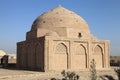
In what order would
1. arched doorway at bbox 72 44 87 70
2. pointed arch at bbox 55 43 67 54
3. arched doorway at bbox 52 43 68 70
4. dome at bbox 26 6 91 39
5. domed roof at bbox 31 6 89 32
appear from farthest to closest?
1. domed roof at bbox 31 6 89 32
2. dome at bbox 26 6 91 39
3. arched doorway at bbox 72 44 87 70
4. pointed arch at bbox 55 43 67 54
5. arched doorway at bbox 52 43 68 70

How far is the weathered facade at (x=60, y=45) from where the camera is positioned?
24359 millimetres

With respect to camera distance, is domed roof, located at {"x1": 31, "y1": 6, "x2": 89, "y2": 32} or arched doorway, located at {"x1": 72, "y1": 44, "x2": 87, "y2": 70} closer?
arched doorway, located at {"x1": 72, "y1": 44, "x2": 87, "y2": 70}

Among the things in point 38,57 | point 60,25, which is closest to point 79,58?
point 38,57

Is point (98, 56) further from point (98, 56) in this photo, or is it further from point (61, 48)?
point (61, 48)

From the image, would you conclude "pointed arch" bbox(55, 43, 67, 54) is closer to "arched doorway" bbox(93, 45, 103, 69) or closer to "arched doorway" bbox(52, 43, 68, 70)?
"arched doorway" bbox(52, 43, 68, 70)

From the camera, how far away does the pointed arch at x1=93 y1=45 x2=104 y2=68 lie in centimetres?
2738

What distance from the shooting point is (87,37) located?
28.6 meters

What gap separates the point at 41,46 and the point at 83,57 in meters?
4.92

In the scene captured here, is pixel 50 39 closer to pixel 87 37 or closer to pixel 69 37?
pixel 69 37

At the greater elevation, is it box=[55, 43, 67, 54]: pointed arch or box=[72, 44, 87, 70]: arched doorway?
box=[55, 43, 67, 54]: pointed arch

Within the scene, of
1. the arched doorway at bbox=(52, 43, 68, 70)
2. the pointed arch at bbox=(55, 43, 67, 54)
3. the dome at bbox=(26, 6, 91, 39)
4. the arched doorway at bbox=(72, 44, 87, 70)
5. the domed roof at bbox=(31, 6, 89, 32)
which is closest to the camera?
the arched doorway at bbox=(52, 43, 68, 70)

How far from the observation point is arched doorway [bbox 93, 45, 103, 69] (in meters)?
27.4

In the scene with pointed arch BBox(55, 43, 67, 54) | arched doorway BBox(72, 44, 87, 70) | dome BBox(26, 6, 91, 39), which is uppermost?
dome BBox(26, 6, 91, 39)

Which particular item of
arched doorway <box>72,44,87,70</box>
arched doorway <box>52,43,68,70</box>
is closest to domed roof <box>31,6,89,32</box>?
arched doorway <box>72,44,87,70</box>
